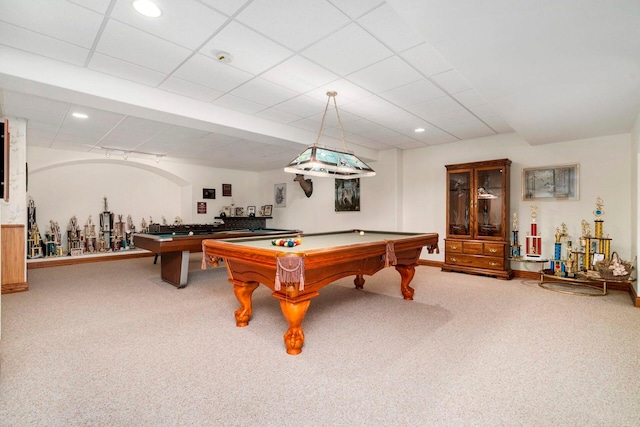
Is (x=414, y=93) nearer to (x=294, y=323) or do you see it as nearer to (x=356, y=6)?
(x=356, y=6)

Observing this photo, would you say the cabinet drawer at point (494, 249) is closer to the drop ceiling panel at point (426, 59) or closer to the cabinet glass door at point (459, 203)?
the cabinet glass door at point (459, 203)

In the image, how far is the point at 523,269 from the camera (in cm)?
554

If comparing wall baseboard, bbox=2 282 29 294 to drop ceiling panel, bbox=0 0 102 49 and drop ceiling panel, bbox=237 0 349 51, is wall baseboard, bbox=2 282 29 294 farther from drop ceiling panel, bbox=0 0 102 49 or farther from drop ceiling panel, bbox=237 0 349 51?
drop ceiling panel, bbox=237 0 349 51

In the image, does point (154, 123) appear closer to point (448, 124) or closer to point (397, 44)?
point (397, 44)

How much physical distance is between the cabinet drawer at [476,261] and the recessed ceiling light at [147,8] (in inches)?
221

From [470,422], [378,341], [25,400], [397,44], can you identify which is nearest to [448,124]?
[397,44]

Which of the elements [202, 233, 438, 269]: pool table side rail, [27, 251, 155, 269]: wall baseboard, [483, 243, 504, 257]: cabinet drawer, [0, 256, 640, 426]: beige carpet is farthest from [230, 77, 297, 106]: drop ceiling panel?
[27, 251, 155, 269]: wall baseboard

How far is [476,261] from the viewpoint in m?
5.60

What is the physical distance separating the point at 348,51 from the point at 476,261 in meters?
4.43

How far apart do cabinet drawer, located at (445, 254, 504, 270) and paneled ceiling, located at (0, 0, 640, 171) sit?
2.10 metres

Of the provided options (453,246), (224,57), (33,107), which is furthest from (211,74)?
(453,246)

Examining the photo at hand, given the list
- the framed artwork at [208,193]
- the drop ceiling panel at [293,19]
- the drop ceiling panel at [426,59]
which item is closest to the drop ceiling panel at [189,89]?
the drop ceiling panel at [293,19]

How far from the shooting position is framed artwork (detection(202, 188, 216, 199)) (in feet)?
30.9

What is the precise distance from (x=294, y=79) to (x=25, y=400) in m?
3.31
